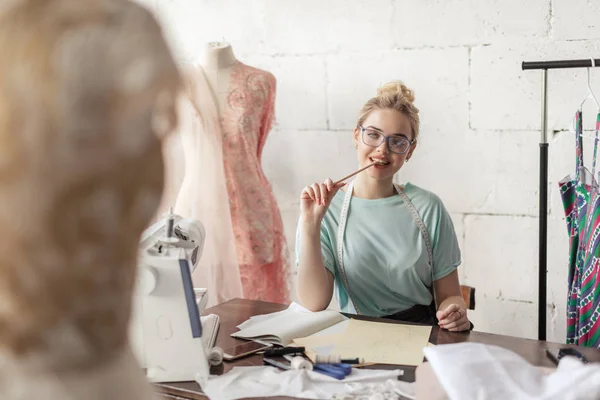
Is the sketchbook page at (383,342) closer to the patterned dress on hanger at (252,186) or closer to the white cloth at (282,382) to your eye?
the white cloth at (282,382)

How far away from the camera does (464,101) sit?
2.63 m

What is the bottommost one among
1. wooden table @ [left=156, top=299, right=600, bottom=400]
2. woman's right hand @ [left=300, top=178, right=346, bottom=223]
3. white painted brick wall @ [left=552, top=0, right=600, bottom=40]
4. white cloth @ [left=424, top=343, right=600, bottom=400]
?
wooden table @ [left=156, top=299, right=600, bottom=400]

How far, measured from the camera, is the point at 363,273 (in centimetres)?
200

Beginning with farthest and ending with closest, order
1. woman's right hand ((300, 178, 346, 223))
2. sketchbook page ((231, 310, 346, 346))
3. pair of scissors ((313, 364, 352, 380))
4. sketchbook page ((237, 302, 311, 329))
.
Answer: woman's right hand ((300, 178, 346, 223)) → sketchbook page ((237, 302, 311, 329)) → sketchbook page ((231, 310, 346, 346)) → pair of scissors ((313, 364, 352, 380))

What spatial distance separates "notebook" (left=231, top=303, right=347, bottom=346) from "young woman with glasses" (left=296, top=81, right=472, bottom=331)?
0.22 meters

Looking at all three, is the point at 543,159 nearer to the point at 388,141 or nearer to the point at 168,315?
the point at 388,141

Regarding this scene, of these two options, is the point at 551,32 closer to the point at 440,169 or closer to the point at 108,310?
the point at 440,169

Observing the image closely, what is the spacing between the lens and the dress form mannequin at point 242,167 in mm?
2492

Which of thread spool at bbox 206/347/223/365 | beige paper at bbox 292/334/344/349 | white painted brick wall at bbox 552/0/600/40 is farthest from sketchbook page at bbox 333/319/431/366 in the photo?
white painted brick wall at bbox 552/0/600/40

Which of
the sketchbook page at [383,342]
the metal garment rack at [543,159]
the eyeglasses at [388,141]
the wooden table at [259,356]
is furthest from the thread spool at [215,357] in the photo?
the metal garment rack at [543,159]

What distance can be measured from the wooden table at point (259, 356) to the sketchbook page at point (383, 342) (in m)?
0.03

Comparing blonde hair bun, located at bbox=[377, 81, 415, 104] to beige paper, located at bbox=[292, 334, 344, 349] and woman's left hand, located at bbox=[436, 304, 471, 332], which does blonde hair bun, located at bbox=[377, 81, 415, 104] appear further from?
beige paper, located at bbox=[292, 334, 344, 349]

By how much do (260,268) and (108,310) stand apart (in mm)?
2172

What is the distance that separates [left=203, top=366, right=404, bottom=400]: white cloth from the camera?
1.25 metres
